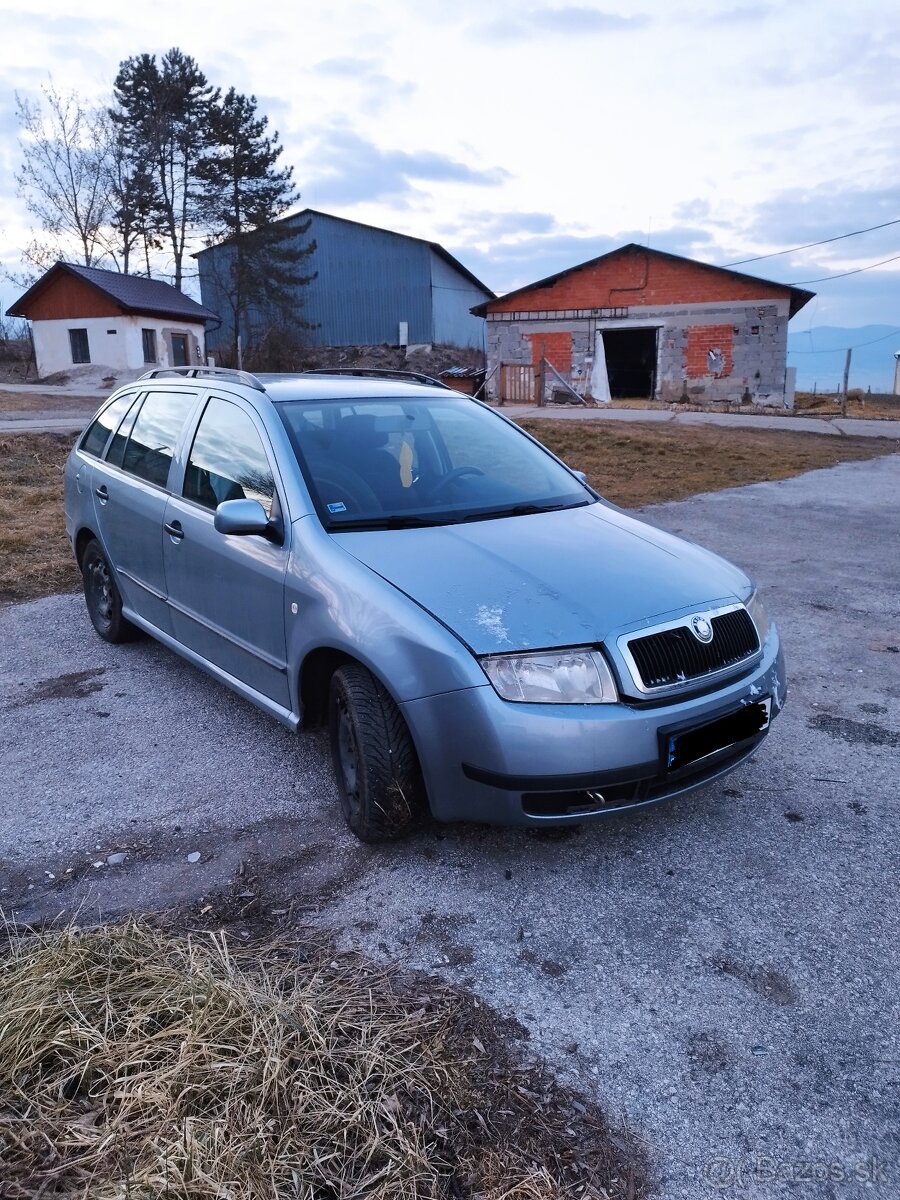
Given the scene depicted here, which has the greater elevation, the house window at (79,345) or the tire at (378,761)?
the house window at (79,345)

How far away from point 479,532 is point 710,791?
138 centimetres

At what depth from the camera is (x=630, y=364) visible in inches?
1369

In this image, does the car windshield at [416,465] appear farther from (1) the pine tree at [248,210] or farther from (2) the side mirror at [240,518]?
(1) the pine tree at [248,210]

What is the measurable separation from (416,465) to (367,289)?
40.2 meters

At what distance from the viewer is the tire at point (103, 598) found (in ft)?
16.7

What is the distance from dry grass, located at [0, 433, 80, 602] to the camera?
6.77 meters

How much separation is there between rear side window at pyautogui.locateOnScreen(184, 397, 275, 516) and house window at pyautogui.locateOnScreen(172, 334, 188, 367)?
34321 millimetres

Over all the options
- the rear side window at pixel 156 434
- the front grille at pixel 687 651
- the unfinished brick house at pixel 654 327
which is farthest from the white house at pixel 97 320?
the front grille at pixel 687 651

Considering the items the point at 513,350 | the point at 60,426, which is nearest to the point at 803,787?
the point at 60,426

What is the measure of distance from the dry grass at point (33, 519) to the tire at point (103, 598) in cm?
129

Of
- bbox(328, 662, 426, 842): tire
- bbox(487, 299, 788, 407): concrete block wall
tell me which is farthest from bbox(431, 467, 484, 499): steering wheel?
bbox(487, 299, 788, 407): concrete block wall

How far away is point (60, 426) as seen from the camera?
1522cm

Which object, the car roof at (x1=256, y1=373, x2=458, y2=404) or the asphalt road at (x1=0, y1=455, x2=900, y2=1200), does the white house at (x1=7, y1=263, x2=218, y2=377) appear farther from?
the asphalt road at (x1=0, y1=455, x2=900, y2=1200)

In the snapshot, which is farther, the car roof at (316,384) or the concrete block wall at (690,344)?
the concrete block wall at (690,344)
